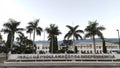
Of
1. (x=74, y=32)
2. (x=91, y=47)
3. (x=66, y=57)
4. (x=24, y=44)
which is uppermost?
(x=74, y=32)

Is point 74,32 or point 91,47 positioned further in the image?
point 91,47

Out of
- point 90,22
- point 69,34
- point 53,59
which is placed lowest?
point 53,59

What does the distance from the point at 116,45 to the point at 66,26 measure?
71198mm

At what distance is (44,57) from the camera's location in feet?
129

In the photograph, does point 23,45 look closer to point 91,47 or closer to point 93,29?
point 93,29

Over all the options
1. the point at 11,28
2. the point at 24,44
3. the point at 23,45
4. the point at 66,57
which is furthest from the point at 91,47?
the point at 66,57

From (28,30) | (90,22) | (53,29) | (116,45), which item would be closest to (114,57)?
(90,22)

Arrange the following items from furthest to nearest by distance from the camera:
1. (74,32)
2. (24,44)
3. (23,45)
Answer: (24,44) → (23,45) → (74,32)

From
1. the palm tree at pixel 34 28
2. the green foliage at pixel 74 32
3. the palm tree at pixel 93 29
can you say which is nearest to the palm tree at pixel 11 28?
the palm tree at pixel 34 28

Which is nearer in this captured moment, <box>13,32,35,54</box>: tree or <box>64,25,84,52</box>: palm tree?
<box>64,25,84,52</box>: palm tree

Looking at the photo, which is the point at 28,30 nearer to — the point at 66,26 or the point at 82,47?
the point at 66,26

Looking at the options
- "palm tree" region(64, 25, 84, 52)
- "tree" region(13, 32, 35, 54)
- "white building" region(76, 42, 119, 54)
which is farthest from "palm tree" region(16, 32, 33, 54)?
"white building" region(76, 42, 119, 54)

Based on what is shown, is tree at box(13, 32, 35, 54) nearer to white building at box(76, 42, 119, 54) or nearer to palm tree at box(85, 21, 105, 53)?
palm tree at box(85, 21, 105, 53)

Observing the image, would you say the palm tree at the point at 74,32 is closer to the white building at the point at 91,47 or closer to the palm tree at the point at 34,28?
the palm tree at the point at 34,28
